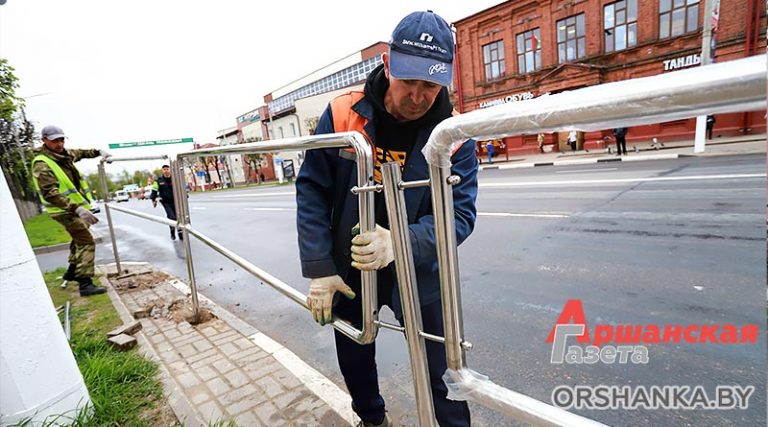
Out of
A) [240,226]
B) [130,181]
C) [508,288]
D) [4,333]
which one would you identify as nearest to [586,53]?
[240,226]

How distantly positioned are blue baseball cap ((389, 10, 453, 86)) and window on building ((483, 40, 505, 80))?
2441cm

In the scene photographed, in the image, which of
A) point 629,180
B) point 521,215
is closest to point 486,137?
point 521,215

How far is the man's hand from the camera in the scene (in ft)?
4.16

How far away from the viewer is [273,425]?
197 centimetres

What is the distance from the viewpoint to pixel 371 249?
4.15 feet

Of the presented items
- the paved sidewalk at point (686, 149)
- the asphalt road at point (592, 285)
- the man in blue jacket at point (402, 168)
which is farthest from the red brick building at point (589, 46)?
the man in blue jacket at point (402, 168)

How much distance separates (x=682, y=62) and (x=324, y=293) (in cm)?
2217

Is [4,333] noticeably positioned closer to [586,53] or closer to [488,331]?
[488,331]

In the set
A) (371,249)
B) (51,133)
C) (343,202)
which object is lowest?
(371,249)

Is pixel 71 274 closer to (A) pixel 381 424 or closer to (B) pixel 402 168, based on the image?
(A) pixel 381 424

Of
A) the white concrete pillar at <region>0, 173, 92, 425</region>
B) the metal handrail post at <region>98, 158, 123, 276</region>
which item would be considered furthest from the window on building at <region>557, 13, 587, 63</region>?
the white concrete pillar at <region>0, 173, 92, 425</region>

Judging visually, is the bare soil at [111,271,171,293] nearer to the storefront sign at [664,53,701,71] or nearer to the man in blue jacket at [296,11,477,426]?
the man in blue jacket at [296,11,477,426]

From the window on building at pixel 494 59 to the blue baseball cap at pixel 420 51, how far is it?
961 inches

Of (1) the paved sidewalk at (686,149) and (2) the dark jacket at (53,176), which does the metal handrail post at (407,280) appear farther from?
(1) the paved sidewalk at (686,149)
